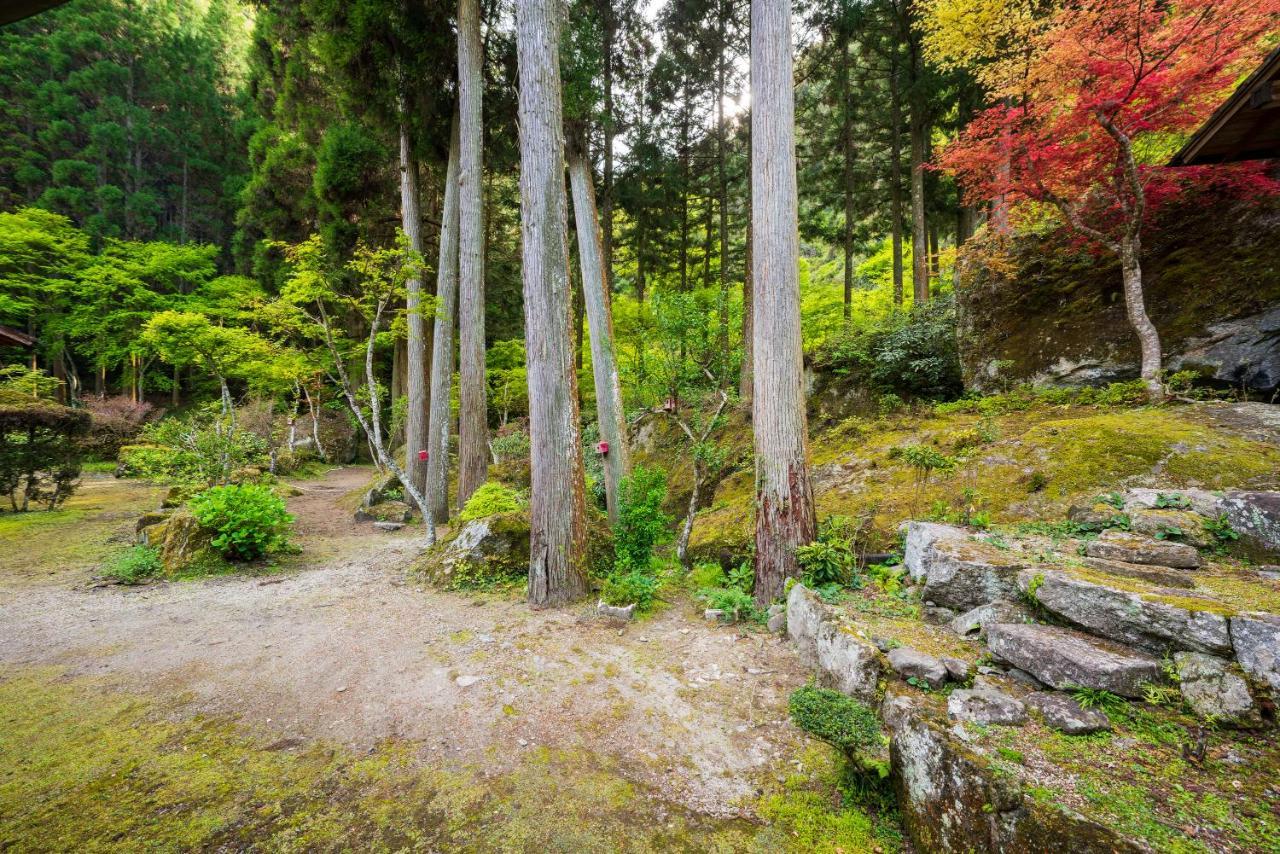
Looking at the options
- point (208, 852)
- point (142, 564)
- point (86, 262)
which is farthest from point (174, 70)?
point (208, 852)

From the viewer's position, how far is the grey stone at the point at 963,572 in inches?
120

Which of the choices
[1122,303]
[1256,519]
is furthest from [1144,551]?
[1122,303]

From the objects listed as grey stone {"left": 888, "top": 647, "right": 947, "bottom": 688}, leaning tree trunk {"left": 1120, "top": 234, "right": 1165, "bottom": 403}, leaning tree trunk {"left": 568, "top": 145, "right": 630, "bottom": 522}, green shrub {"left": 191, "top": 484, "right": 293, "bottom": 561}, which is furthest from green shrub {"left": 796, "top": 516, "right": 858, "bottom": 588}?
green shrub {"left": 191, "top": 484, "right": 293, "bottom": 561}

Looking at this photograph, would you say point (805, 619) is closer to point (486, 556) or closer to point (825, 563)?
point (825, 563)

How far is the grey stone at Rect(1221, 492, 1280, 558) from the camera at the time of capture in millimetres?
2895

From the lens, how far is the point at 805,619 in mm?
3584

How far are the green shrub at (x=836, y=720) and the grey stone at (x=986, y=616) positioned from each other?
111 cm

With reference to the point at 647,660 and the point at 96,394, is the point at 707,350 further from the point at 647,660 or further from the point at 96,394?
the point at 96,394

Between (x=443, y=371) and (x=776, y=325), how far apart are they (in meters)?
6.35

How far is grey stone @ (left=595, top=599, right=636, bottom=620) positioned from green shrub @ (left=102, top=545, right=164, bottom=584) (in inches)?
230

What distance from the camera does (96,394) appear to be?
18.0 m

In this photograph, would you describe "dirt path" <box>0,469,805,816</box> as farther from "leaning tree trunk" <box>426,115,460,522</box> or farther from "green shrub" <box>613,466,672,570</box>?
"leaning tree trunk" <box>426,115,460,522</box>

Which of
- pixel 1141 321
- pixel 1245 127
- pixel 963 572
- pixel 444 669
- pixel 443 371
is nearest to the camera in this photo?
pixel 963 572

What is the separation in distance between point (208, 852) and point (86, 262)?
25.2m
